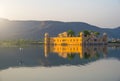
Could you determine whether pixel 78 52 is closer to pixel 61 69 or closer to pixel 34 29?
pixel 61 69

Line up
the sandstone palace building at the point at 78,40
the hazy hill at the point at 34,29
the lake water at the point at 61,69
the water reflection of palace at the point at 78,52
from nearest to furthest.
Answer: the lake water at the point at 61,69 < the water reflection of palace at the point at 78,52 < the sandstone palace building at the point at 78,40 < the hazy hill at the point at 34,29

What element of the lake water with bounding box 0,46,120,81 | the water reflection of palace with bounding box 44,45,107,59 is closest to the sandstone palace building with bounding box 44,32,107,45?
the water reflection of palace with bounding box 44,45,107,59

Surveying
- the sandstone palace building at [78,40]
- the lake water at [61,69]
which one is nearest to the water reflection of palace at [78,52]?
the lake water at [61,69]

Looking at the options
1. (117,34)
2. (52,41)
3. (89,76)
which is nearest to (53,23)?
(117,34)

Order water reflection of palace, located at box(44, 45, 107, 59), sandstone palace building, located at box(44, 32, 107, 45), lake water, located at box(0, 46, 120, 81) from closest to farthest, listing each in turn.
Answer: lake water, located at box(0, 46, 120, 81) < water reflection of palace, located at box(44, 45, 107, 59) < sandstone palace building, located at box(44, 32, 107, 45)

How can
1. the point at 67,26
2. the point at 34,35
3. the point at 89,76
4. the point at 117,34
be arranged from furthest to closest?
the point at 117,34 → the point at 67,26 → the point at 34,35 → the point at 89,76

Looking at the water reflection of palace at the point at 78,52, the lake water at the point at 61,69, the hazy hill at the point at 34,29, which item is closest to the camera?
the lake water at the point at 61,69

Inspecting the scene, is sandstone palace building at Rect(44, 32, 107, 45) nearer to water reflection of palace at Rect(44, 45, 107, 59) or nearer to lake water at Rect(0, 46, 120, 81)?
water reflection of palace at Rect(44, 45, 107, 59)

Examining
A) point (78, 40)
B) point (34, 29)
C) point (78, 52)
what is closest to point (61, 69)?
point (78, 52)

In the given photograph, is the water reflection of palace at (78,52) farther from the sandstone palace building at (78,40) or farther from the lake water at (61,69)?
the sandstone palace building at (78,40)

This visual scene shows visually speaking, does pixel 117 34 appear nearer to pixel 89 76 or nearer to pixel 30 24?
pixel 30 24

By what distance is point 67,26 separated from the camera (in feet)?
485

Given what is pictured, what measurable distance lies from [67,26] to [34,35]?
24.9m

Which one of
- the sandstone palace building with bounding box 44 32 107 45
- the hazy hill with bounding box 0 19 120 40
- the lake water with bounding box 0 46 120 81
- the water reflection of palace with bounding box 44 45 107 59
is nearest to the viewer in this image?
the lake water with bounding box 0 46 120 81
